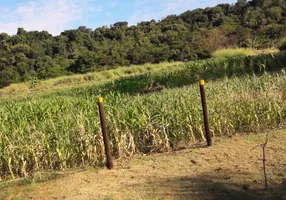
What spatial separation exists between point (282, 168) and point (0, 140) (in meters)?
4.48

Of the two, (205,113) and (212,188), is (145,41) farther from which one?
(212,188)

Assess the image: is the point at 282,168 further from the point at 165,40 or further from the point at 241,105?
the point at 165,40

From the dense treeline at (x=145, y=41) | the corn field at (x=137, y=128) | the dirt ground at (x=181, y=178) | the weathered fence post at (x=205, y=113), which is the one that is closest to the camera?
the dirt ground at (x=181, y=178)

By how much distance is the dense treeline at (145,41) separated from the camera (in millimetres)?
39000

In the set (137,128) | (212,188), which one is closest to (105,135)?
(137,128)

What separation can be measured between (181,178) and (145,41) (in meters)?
48.4

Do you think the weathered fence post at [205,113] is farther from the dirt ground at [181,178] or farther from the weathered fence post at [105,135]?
the weathered fence post at [105,135]

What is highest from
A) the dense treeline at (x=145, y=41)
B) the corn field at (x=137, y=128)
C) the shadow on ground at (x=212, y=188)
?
the dense treeline at (x=145, y=41)

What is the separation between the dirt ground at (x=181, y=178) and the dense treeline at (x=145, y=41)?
1050 inches

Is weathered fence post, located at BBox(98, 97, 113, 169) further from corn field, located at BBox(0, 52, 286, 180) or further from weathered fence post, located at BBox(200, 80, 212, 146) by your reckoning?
weathered fence post, located at BBox(200, 80, 212, 146)

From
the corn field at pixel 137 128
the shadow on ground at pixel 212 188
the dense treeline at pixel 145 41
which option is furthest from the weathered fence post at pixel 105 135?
the dense treeline at pixel 145 41

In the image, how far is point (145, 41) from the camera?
52.2 meters

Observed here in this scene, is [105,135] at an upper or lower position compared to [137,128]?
upper

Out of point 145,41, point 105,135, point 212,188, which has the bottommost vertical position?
point 212,188
